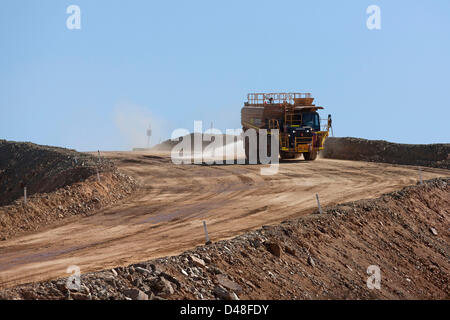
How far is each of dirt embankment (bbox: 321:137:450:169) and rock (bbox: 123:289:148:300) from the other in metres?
27.7

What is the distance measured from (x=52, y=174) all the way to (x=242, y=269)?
52.4 ft

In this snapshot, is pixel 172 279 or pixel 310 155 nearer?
pixel 172 279

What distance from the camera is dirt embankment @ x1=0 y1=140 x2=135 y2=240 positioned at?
18750 mm

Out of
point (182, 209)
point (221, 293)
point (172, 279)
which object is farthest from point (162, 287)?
point (182, 209)

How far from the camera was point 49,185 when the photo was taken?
2456cm

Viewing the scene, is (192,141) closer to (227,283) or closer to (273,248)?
(273,248)

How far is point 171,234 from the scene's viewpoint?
53.7 feet

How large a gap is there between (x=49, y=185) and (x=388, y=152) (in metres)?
23.1

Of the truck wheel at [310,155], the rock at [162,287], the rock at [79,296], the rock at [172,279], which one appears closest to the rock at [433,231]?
the rock at [172,279]
